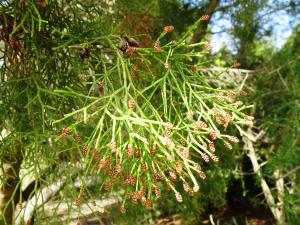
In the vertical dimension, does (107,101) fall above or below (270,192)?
above

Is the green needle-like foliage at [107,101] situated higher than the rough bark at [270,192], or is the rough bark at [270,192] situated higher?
the green needle-like foliage at [107,101]

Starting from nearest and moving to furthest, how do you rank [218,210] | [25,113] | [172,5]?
[25,113], [172,5], [218,210]

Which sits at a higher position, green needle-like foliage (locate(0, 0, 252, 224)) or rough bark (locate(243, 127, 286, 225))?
green needle-like foliage (locate(0, 0, 252, 224))

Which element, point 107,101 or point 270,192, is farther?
point 270,192

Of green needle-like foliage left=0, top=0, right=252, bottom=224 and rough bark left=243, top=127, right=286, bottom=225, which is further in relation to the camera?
Result: rough bark left=243, top=127, right=286, bottom=225

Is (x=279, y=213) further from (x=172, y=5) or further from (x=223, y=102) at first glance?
(x=223, y=102)

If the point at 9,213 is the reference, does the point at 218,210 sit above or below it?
below

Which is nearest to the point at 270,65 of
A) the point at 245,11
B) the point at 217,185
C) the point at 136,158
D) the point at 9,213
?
the point at 217,185

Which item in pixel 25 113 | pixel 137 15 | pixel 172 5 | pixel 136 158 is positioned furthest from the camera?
pixel 172 5

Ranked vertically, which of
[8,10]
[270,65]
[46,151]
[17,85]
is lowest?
[46,151]

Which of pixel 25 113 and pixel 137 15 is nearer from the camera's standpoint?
pixel 25 113

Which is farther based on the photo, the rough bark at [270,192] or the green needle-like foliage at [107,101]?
the rough bark at [270,192]
